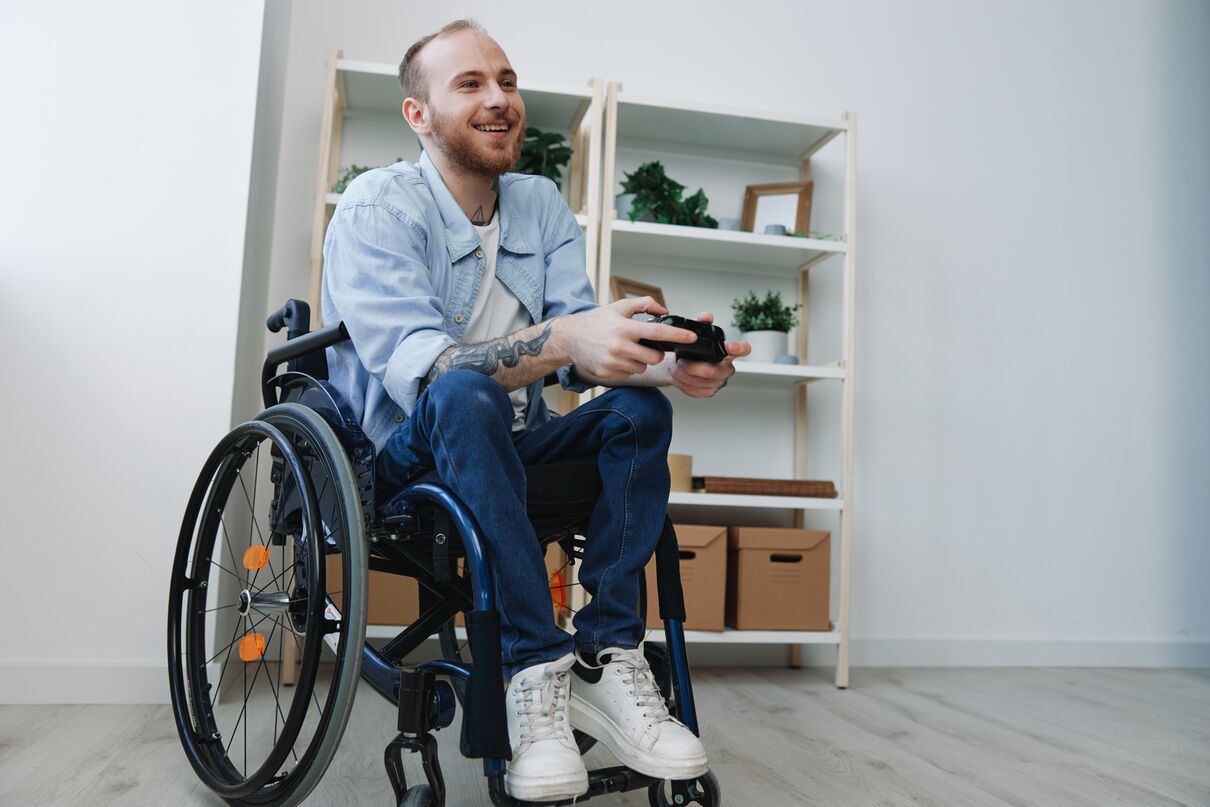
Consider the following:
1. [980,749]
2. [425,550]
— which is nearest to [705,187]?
[980,749]

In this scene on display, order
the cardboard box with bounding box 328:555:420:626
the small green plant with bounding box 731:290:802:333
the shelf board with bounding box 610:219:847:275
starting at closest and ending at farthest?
the cardboard box with bounding box 328:555:420:626
the shelf board with bounding box 610:219:847:275
the small green plant with bounding box 731:290:802:333

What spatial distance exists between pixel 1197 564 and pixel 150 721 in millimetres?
3099

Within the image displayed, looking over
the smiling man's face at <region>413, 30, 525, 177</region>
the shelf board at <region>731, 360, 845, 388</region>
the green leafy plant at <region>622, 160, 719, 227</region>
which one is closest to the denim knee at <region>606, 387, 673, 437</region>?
the smiling man's face at <region>413, 30, 525, 177</region>

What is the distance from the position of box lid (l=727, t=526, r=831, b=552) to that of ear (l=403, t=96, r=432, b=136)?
53.9 inches

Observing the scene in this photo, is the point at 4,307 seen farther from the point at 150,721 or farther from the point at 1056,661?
the point at 1056,661

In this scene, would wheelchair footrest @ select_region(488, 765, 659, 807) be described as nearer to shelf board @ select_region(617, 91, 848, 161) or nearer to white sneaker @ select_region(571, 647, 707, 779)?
white sneaker @ select_region(571, 647, 707, 779)

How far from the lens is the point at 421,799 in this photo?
1.07m

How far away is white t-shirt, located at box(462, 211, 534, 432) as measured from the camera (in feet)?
4.54

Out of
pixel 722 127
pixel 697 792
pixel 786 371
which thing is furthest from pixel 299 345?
pixel 722 127

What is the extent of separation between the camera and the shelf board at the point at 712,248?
97.4 inches

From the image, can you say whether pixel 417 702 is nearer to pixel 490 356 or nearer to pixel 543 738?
pixel 543 738

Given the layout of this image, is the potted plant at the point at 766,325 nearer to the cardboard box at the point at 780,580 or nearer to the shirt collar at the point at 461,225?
the cardboard box at the point at 780,580

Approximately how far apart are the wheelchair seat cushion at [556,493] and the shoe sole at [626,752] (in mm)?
221

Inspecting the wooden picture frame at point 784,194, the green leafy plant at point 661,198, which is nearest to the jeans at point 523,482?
the green leafy plant at point 661,198
